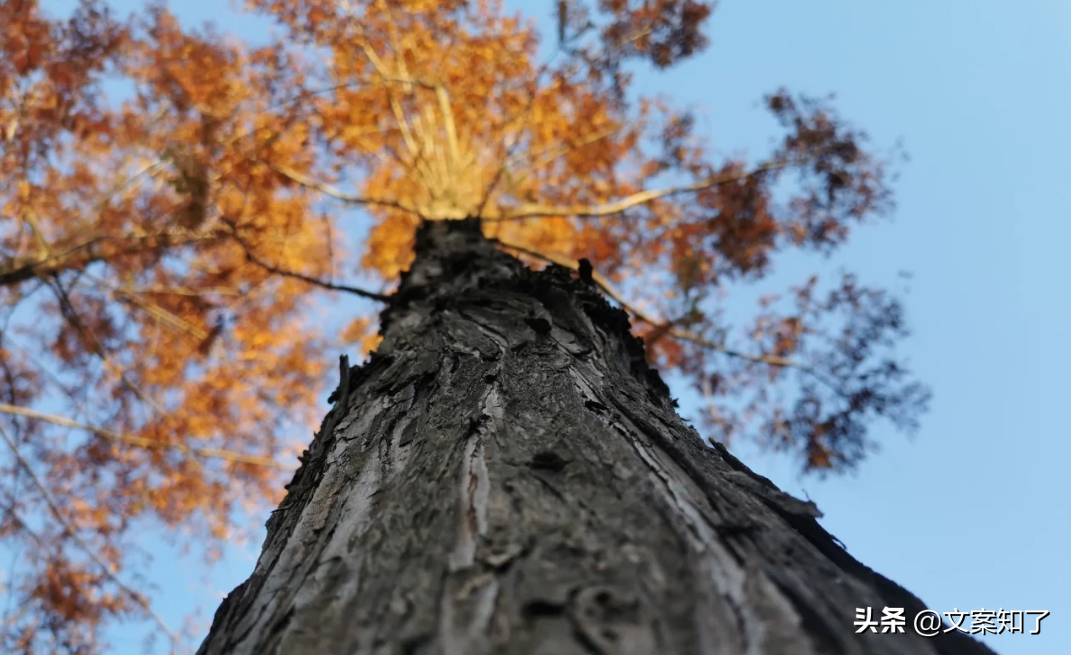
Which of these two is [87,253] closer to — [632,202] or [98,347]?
[98,347]

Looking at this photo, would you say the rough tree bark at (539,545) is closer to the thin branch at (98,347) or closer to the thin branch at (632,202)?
the thin branch at (632,202)

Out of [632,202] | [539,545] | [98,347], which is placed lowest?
[539,545]

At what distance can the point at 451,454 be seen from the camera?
1358mm

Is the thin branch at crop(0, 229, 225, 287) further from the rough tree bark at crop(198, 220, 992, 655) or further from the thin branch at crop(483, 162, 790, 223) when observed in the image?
the rough tree bark at crop(198, 220, 992, 655)

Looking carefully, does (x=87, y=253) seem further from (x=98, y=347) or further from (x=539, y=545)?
(x=539, y=545)

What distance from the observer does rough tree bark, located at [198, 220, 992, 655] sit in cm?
82

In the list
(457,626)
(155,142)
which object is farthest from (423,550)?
(155,142)

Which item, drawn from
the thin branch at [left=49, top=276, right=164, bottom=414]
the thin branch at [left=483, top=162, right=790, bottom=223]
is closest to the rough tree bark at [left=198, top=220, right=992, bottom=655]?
the thin branch at [left=483, top=162, right=790, bottom=223]

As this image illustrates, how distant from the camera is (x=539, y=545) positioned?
3.20 feet

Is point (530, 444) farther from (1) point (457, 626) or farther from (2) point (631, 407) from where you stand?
(1) point (457, 626)

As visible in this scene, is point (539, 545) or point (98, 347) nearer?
point (539, 545)

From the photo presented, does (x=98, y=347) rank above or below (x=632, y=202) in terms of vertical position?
below

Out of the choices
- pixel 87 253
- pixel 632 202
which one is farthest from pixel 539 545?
pixel 87 253

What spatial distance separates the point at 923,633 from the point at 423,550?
0.78 m
